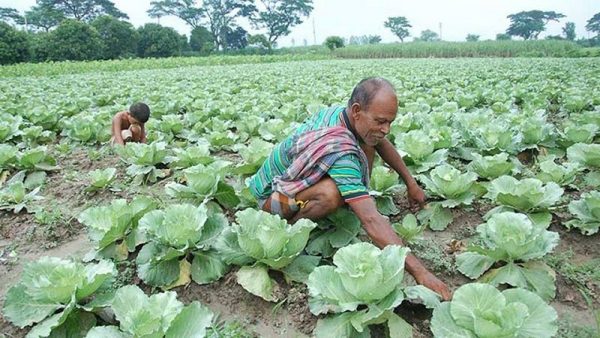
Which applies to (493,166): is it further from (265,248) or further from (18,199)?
(18,199)

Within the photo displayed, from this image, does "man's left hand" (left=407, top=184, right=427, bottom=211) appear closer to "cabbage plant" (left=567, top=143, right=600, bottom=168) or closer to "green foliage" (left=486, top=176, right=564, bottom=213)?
"green foliage" (left=486, top=176, right=564, bottom=213)

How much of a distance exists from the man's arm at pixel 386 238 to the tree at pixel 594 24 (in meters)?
81.2

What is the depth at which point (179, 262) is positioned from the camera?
232cm

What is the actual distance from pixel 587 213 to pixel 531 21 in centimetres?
6703

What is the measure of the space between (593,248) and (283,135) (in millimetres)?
2793

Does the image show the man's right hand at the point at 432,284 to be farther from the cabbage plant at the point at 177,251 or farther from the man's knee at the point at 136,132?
the man's knee at the point at 136,132

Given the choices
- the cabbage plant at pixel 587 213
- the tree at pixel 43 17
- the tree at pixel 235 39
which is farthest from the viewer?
the tree at pixel 235 39

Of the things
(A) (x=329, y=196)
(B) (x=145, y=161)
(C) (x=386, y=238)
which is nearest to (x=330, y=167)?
(A) (x=329, y=196)

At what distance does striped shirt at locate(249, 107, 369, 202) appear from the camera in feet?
6.76

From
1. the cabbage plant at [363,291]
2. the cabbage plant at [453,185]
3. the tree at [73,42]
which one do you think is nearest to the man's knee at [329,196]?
the cabbage plant at [363,291]

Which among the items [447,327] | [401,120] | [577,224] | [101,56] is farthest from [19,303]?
[101,56]

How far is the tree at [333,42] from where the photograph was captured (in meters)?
38.8

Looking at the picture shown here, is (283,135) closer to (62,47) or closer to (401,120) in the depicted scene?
(401,120)

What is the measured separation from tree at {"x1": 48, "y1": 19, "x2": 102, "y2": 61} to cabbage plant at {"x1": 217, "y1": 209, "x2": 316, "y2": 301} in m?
30.0
